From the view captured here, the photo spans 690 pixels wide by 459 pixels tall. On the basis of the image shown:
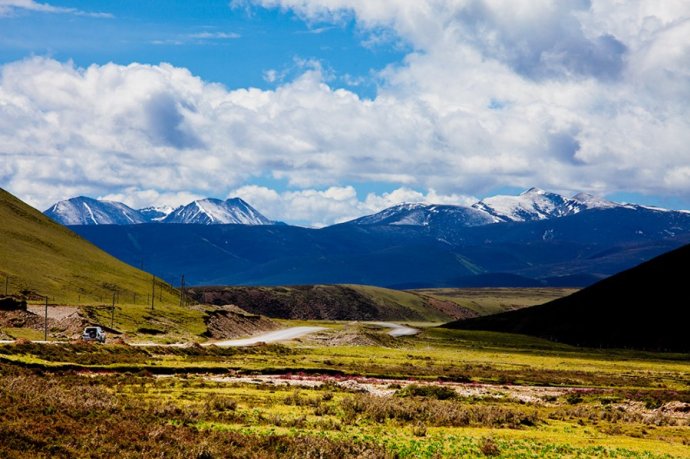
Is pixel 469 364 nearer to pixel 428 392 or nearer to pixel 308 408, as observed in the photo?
pixel 428 392

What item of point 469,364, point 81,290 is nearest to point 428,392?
point 469,364

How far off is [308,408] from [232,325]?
108336 millimetres

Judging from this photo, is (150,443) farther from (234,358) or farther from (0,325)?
(0,325)

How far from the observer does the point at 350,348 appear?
456 feet

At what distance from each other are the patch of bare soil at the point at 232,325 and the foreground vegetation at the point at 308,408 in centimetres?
4384

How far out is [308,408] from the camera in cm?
5512

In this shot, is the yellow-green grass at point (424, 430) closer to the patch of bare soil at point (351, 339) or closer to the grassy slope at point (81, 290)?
the grassy slope at point (81, 290)

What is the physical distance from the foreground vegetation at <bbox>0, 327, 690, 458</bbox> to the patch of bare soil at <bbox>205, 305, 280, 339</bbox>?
43836mm

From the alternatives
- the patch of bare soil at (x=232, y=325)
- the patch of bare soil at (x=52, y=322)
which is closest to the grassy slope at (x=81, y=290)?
the patch of bare soil at (x=232, y=325)

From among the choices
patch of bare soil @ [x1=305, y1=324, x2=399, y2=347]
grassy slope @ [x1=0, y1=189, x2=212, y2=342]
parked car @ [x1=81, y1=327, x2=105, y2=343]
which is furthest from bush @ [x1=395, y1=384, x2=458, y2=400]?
patch of bare soil @ [x1=305, y1=324, x2=399, y2=347]

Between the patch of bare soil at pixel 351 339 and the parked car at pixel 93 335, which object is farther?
the patch of bare soil at pixel 351 339

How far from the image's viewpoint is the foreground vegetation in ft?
124

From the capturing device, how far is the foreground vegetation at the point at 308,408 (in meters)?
37.9

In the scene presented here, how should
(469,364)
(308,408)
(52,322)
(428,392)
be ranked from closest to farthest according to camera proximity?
(308,408) < (428,392) < (52,322) < (469,364)
